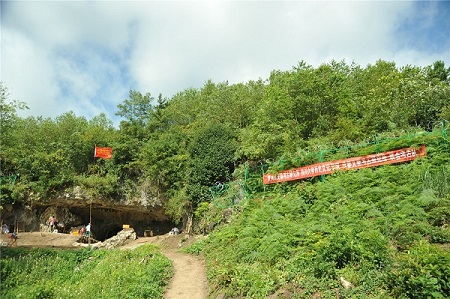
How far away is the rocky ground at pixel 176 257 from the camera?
11.2 metres

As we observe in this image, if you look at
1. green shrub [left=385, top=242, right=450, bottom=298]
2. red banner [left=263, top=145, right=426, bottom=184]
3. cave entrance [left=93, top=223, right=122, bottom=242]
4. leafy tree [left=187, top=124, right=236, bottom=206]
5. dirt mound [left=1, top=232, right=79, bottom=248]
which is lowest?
cave entrance [left=93, top=223, right=122, bottom=242]

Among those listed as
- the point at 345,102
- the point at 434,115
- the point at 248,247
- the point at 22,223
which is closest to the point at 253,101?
the point at 345,102

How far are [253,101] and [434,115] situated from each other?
45.5 ft

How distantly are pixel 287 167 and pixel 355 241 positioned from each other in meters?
8.98

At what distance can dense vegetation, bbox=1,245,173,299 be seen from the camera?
1099 centimetres

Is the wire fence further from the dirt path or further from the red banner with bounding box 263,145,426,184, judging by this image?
the dirt path

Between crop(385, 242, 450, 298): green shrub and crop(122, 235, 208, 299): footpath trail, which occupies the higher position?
crop(385, 242, 450, 298): green shrub

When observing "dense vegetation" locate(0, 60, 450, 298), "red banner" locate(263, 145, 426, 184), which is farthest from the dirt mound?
"red banner" locate(263, 145, 426, 184)

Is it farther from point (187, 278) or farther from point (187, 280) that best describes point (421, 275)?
point (187, 278)

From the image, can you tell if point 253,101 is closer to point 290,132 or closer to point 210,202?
point 290,132

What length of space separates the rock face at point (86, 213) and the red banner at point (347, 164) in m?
14.3

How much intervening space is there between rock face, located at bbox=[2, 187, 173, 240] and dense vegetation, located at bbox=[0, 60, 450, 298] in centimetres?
98

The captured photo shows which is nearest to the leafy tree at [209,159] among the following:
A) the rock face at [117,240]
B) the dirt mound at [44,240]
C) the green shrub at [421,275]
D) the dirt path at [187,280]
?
the rock face at [117,240]

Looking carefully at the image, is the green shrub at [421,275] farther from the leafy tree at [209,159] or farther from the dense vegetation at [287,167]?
the leafy tree at [209,159]
